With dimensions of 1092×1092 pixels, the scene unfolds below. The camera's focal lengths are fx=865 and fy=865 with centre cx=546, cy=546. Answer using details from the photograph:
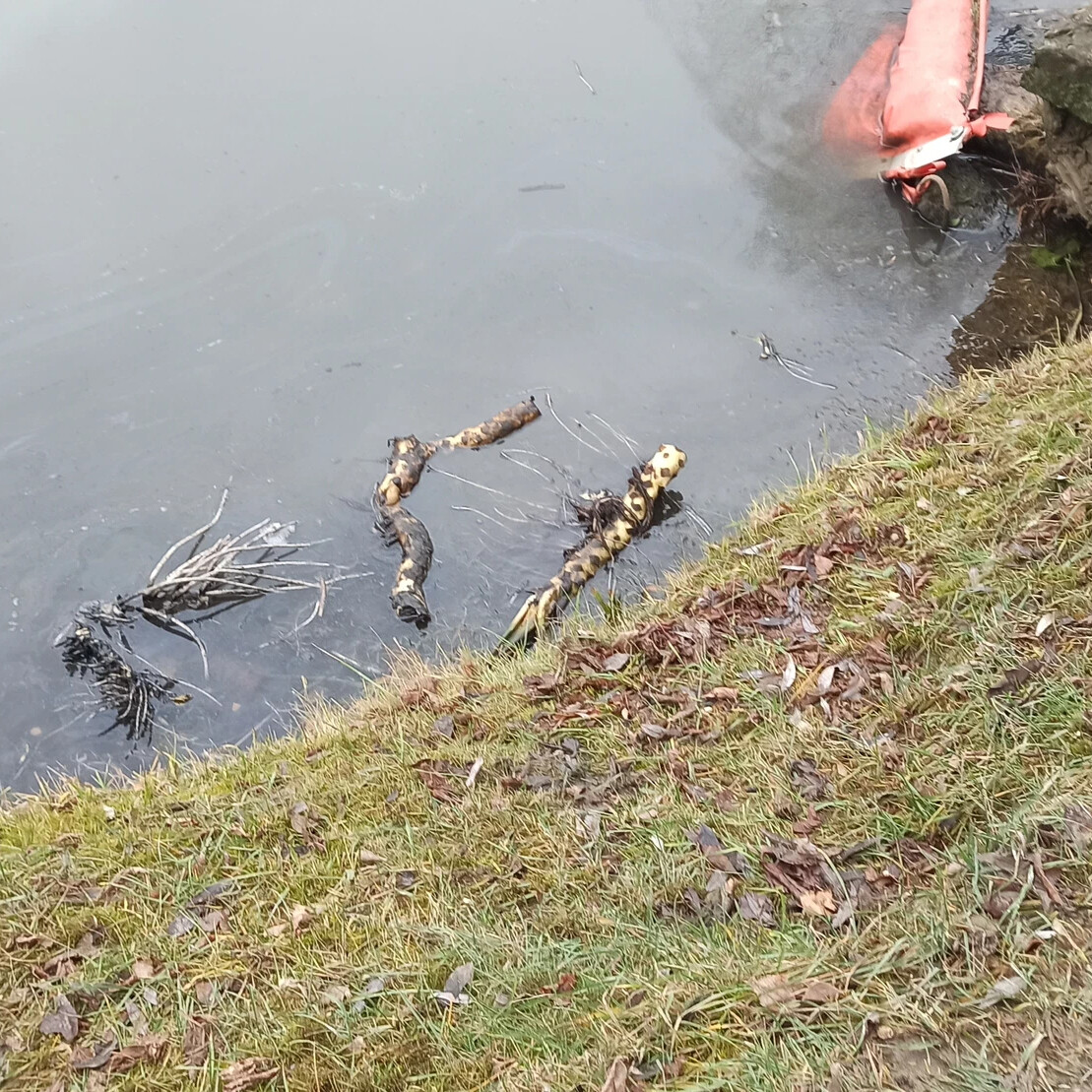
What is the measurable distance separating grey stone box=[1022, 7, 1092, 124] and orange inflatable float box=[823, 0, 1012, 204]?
101cm

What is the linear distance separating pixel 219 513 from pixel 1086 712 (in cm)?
475

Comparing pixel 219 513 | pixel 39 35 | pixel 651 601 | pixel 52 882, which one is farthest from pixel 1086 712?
pixel 39 35

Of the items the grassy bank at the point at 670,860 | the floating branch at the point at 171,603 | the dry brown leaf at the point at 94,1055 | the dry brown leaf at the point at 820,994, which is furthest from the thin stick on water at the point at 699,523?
the dry brown leaf at the point at 94,1055

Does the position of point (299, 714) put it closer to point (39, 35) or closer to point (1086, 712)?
point (1086, 712)

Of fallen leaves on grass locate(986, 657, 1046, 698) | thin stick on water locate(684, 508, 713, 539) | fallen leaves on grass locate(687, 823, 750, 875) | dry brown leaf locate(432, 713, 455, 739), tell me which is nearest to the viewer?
fallen leaves on grass locate(687, 823, 750, 875)

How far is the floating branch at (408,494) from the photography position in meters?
5.05

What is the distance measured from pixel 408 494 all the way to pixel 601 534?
131 cm

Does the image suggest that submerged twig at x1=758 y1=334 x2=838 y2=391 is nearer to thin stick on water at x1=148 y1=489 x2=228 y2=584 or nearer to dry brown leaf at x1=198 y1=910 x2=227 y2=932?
thin stick on water at x1=148 y1=489 x2=228 y2=584

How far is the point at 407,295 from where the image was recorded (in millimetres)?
6680

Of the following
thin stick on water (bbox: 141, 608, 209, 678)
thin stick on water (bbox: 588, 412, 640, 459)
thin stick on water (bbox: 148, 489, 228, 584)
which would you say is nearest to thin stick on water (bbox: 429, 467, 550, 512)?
thin stick on water (bbox: 588, 412, 640, 459)

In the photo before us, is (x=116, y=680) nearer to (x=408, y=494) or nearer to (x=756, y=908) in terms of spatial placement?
(x=408, y=494)

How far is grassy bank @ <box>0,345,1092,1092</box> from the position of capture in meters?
2.10

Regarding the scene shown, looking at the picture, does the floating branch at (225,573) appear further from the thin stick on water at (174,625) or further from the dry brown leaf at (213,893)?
the dry brown leaf at (213,893)

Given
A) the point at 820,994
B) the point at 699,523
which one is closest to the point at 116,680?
the point at 699,523
